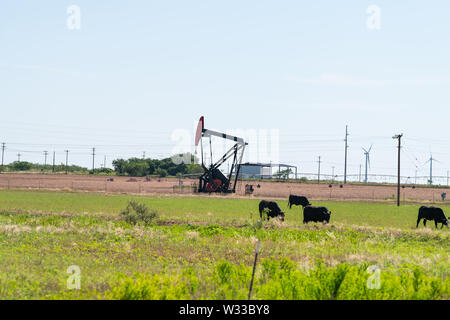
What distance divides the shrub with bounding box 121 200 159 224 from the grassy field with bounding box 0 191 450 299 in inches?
17.4

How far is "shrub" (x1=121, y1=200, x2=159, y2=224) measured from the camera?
2798 centimetres

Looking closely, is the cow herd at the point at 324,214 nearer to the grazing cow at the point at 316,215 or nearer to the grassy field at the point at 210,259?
the grazing cow at the point at 316,215

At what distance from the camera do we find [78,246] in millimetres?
19234

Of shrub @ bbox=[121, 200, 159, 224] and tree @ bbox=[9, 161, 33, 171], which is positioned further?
tree @ bbox=[9, 161, 33, 171]

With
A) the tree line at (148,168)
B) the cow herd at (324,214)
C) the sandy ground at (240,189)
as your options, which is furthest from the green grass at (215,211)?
the tree line at (148,168)

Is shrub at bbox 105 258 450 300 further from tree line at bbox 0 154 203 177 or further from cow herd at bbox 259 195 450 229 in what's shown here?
tree line at bbox 0 154 203 177

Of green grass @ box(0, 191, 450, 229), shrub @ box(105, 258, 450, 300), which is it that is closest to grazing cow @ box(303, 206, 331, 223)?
green grass @ box(0, 191, 450, 229)

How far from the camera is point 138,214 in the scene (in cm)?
2858

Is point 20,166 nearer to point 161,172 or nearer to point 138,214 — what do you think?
point 161,172

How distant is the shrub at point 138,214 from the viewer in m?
28.0

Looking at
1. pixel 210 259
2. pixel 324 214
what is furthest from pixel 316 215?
pixel 210 259
